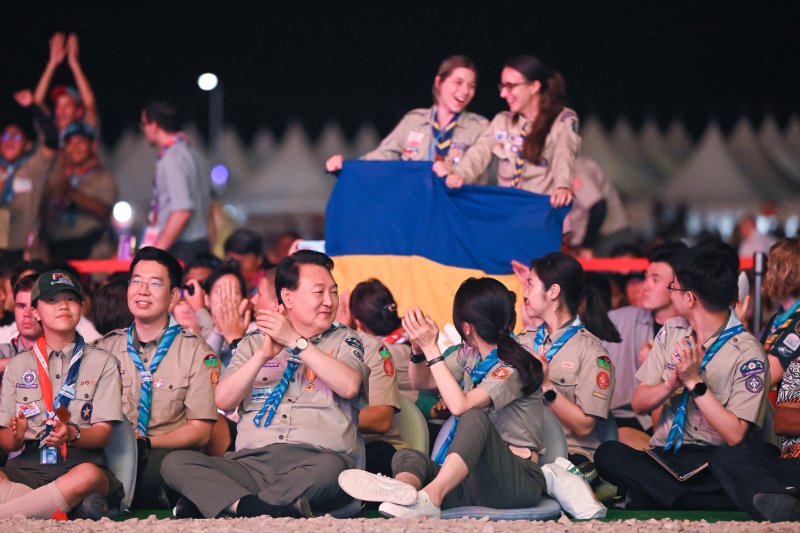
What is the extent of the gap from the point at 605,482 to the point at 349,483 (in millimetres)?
1483

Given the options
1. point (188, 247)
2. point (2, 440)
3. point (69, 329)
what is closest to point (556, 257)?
point (69, 329)

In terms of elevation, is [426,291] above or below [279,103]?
below

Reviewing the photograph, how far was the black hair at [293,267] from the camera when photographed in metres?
5.69

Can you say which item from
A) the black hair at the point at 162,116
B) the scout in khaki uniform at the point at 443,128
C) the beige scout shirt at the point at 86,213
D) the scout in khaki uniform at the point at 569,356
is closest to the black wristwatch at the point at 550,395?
the scout in khaki uniform at the point at 569,356

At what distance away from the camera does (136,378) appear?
6.04m

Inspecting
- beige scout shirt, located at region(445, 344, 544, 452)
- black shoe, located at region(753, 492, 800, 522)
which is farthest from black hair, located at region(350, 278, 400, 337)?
black shoe, located at region(753, 492, 800, 522)

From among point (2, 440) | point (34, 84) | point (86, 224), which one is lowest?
point (2, 440)

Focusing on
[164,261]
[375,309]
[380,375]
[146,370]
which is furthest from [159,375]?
[375,309]

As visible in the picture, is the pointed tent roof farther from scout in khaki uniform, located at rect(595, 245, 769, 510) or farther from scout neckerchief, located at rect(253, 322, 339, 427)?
scout neckerchief, located at rect(253, 322, 339, 427)

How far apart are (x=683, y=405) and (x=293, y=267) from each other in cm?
183

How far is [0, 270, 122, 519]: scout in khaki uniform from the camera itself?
5309 mm

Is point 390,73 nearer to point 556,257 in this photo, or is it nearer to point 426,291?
point 426,291

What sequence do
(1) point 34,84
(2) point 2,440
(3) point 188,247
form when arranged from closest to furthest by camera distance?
1. (2) point 2,440
2. (3) point 188,247
3. (1) point 34,84

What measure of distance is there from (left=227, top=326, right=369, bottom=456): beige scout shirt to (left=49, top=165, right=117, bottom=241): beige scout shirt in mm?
4326
